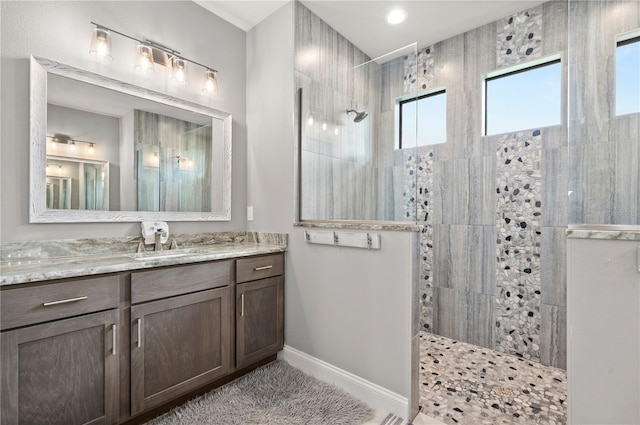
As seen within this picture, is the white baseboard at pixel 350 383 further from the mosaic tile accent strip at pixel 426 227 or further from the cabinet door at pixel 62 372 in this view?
the mosaic tile accent strip at pixel 426 227

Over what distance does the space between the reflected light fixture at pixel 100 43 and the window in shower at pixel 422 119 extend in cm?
188

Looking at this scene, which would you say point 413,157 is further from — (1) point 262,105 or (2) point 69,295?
(2) point 69,295

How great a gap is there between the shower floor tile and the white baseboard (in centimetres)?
19

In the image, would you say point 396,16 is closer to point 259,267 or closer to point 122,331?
point 259,267

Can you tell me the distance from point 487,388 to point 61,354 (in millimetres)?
2448

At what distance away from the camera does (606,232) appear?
1231mm

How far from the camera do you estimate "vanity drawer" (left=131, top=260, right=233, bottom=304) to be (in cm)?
159

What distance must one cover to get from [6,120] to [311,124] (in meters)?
1.80

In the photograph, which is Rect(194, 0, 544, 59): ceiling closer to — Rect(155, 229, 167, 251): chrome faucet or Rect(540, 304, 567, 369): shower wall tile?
Rect(155, 229, 167, 251): chrome faucet

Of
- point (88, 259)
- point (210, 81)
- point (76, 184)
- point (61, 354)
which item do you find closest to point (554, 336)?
point (61, 354)

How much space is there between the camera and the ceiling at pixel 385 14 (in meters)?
2.36

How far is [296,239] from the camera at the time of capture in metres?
2.34

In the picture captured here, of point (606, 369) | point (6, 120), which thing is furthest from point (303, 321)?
point (6, 120)

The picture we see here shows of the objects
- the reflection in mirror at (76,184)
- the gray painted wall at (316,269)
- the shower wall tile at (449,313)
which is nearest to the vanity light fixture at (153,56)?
the gray painted wall at (316,269)
